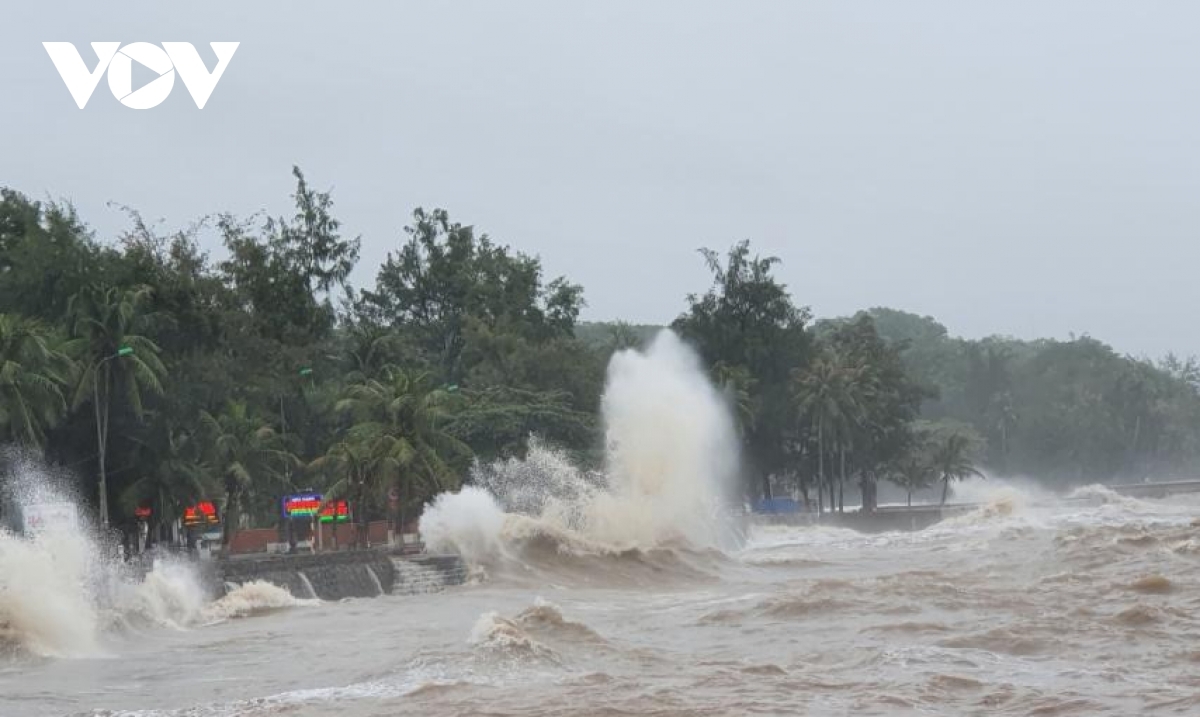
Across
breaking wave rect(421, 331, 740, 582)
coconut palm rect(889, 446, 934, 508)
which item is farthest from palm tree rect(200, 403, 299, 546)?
coconut palm rect(889, 446, 934, 508)

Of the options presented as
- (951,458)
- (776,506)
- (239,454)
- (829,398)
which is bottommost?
(776,506)

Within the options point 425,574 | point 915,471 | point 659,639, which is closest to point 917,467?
point 915,471

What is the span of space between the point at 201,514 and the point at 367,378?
8.87 meters

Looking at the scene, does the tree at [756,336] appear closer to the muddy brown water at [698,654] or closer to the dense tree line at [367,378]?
the dense tree line at [367,378]

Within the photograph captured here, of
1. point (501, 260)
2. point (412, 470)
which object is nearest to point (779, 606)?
point (412, 470)

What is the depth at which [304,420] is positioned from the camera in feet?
183

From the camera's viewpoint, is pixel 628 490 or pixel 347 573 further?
pixel 628 490

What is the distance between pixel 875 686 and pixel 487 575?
2295 centimetres

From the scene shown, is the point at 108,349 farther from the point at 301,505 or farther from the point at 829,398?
the point at 829,398

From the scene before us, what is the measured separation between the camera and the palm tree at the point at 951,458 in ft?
328

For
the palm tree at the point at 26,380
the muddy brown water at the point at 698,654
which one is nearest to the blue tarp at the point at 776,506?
the muddy brown water at the point at 698,654

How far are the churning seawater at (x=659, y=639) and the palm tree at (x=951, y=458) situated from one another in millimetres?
54714

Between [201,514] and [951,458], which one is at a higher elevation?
[951,458]

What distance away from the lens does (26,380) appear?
35375 mm
